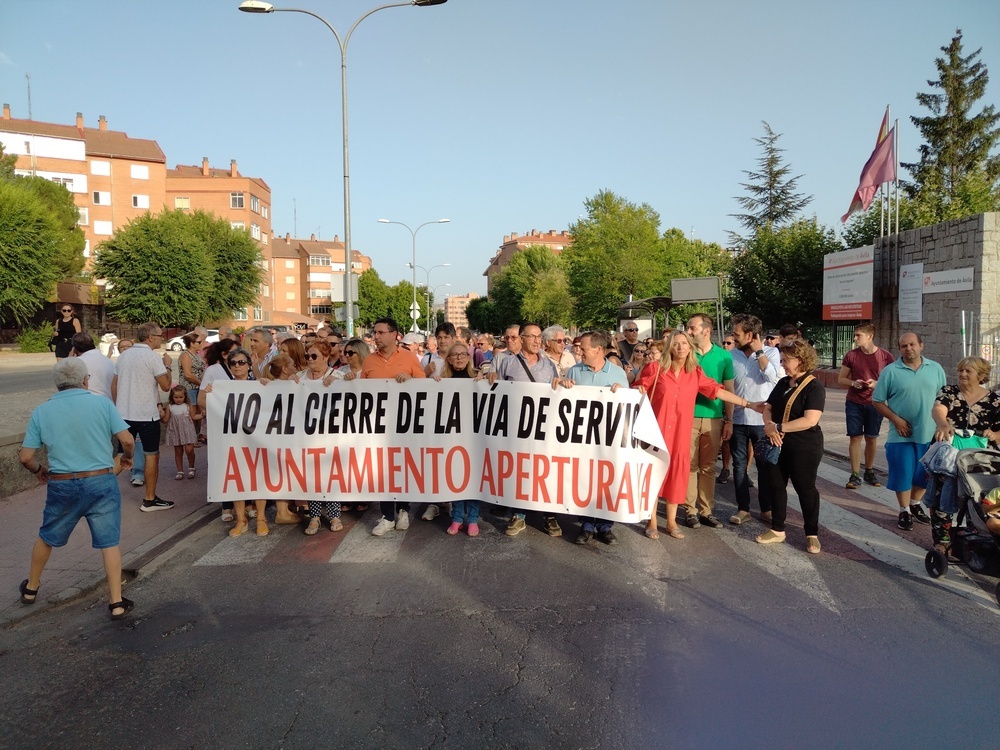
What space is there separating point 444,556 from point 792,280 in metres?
26.9

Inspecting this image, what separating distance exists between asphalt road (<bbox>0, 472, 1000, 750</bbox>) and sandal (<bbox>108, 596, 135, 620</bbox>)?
0.26 feet

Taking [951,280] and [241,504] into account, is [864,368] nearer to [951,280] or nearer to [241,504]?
[241,504]

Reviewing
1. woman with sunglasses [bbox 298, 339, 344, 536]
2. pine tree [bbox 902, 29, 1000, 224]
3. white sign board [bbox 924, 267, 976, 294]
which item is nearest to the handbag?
woman with sunglasses [bbox 298, 339, 344, 536]

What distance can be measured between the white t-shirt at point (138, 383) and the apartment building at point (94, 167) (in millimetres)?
65657

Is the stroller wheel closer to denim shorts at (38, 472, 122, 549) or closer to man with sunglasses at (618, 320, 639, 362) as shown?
denim shorts at (38, 472, 122, 549)

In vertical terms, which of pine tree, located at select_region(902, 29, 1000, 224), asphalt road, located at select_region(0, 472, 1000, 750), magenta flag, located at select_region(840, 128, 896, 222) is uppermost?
pine tree, located at select_region(902, 29, 1000, 224)

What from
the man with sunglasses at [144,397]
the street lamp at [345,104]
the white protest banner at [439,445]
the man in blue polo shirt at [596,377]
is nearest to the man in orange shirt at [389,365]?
the white protest banner at [439,445]

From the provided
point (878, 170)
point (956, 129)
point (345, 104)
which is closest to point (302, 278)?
point (956, 129)

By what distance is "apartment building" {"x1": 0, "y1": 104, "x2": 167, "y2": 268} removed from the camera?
212ft

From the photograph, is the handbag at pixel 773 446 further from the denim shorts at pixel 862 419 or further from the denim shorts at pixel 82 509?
the denim shorts at pixel 82 509

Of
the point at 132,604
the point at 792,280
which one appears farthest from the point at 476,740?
the point at 792,280

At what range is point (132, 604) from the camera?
4.94 meters

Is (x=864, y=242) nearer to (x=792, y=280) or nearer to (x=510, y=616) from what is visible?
(x=792, y=280)

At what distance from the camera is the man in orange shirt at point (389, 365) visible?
6824 mm
